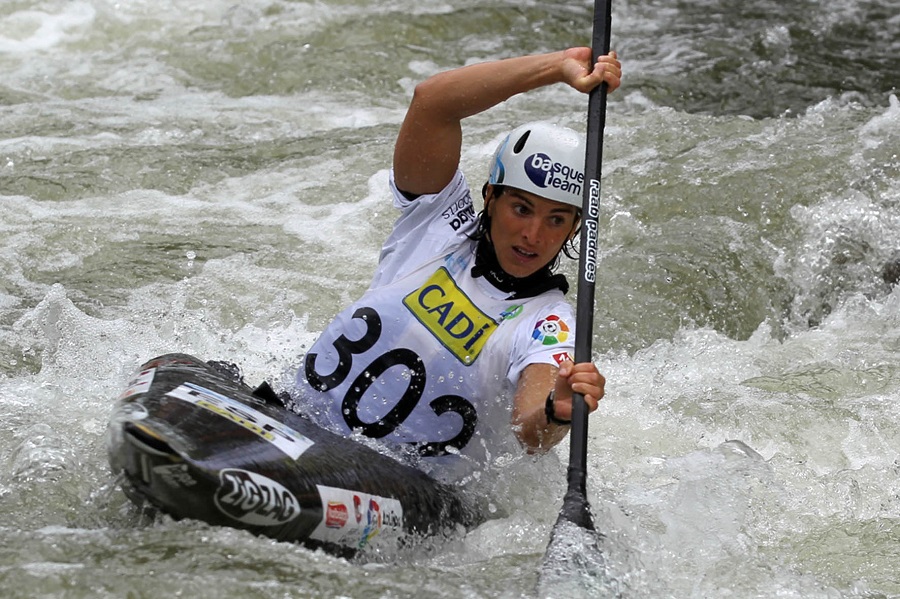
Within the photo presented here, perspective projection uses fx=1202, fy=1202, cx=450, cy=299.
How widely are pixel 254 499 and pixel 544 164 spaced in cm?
134

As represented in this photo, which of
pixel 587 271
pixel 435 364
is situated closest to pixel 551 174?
pixel 587 271

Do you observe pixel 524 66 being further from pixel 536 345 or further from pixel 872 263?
pixel 872 263

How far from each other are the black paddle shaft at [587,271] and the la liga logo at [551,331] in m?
0.05

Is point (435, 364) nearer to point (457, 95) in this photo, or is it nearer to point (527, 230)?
point (527, 230)

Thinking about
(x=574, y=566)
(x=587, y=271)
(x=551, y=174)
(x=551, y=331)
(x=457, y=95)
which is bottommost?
(x=574, y=566)

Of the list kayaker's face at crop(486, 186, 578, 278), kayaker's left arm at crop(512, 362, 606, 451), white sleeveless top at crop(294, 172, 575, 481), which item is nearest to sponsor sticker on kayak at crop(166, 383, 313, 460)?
white sleeveless top at crop(294, 172, 575, 481)

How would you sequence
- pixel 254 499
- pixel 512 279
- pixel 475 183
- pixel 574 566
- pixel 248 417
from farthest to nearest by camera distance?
pixel 475 183 < pixel 512 279 < pixel 248 417 < pixel 574 566 < pixel 254 499

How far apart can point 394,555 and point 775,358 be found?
9.02 ft

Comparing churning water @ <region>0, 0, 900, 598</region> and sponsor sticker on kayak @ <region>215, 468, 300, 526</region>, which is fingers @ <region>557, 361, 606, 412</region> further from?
sponsor sticker on kayak @ <region>215, 468, 300, 526</region>

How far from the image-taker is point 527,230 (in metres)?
3.52

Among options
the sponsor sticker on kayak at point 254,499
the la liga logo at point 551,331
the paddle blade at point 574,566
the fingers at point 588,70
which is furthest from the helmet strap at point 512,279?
the sponsor sticker on kayak at point 254,499

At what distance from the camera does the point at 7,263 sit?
5.71 metres

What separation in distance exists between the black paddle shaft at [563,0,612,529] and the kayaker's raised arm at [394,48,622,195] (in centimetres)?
6

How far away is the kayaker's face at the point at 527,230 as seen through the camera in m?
3.53
